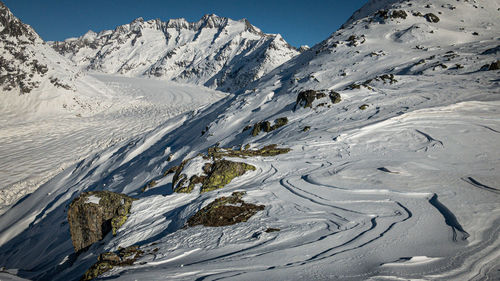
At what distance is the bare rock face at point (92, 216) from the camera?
704 centimetres

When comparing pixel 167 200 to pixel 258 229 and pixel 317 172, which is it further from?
pixel 317 172

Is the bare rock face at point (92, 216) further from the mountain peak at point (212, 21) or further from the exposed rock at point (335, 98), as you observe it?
the mountain peak at point (212, 21)

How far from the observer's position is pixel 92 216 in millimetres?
7062

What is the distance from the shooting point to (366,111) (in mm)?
13047

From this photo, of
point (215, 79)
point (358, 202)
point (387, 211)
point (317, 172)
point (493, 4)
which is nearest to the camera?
point (387, 211)

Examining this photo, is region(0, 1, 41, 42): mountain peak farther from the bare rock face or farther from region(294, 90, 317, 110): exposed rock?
region(294, 90, 317, 110): exposed rock

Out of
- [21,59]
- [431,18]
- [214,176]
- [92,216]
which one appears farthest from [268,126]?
[21,59]

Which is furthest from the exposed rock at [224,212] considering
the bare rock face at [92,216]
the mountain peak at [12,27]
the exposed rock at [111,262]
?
the mountain peak at [12,27]

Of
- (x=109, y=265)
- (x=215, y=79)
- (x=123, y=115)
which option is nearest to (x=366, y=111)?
(x=109, y=265)

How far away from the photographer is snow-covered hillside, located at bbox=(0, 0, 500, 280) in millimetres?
3654

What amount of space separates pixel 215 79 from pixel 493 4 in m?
70.8

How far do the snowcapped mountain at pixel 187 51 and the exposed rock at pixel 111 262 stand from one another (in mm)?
74508

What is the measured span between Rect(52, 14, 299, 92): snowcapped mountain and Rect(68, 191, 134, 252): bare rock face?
237 ft

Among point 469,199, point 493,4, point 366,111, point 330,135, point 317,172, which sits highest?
point 493,4
